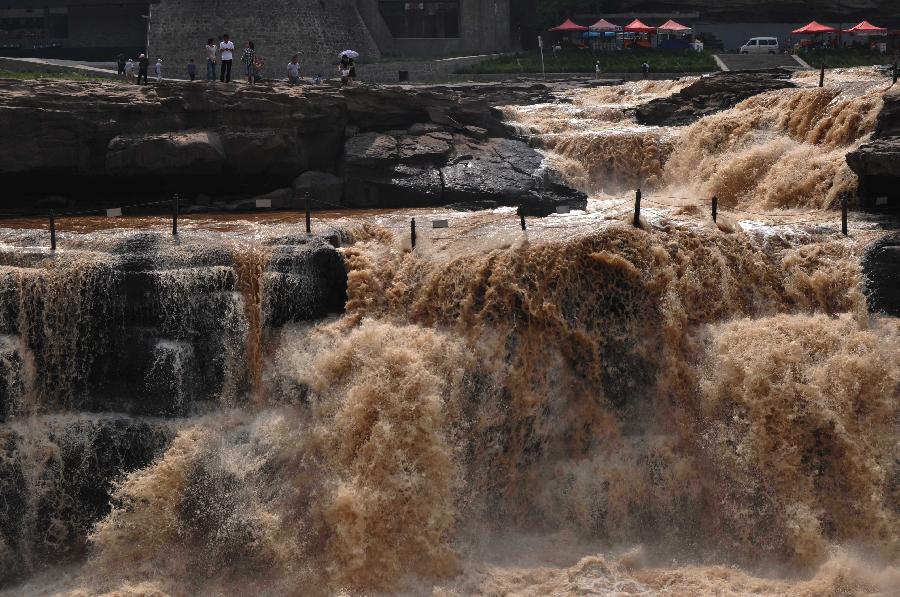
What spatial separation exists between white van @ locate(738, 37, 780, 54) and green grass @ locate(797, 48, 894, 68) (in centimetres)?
229

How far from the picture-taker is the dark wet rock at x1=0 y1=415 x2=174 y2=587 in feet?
50.9

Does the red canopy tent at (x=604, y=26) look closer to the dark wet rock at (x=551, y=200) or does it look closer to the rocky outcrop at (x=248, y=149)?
the rocky outcrop at (x=248, y=149)

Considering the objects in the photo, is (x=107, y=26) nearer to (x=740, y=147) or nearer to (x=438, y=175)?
(x=438, y=175)

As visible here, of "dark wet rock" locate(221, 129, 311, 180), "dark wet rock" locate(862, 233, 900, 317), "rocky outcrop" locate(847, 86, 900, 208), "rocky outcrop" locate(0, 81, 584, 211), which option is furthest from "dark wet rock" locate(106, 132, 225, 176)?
"dark wet rock" locate(862, 233, 900, 317)

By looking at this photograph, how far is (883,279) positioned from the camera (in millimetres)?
17016

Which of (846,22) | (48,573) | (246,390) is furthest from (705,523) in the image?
(846,22)

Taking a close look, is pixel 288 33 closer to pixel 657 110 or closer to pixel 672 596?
pixel 657 110

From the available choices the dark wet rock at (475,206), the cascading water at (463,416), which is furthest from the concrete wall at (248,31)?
the cascading water at (463,416)

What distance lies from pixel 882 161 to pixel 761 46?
→ 2470cm

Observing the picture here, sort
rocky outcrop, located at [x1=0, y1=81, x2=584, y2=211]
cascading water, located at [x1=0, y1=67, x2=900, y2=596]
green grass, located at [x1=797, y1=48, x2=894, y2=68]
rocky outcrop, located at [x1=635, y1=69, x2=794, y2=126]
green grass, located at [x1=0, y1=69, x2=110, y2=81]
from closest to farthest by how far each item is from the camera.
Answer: cascading water, located at [x1=0, y1=67, x2=900, y2=596], rocky outcrop, located at [x1=0, y1=81, x2=584, y2=211], rocky outcrop, located at [x1=635, y1=69, x2=794, y2=126], green grass, located at [x1=0, y1=69, x2=110, y2=81], green grass, located at [x1=797, y1=48, x2=894, y2=68]

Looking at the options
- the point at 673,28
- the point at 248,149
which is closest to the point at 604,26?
the point at 673,28

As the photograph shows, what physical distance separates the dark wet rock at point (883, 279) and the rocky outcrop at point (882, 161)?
7.33ft

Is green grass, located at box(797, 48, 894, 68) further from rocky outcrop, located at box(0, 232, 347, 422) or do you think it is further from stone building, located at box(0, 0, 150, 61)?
rocky outcrop, located at box(0, 232, 347, 422)

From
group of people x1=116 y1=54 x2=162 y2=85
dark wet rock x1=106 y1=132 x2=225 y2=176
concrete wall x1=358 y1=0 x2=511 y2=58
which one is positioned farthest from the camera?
concrete wall x1=358 y1=0 x2=511 y2=58
